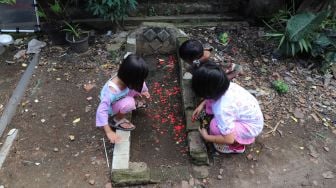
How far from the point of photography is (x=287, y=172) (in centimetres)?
359

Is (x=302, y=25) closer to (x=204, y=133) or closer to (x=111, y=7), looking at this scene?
(x=204, y=133)

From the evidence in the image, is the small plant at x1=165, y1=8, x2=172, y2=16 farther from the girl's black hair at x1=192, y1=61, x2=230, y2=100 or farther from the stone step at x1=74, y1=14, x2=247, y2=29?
the girl's black hair at x1=192, y1=61, x2=230, y2=100

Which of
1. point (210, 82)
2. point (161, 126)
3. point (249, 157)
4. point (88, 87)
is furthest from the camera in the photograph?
point (88, 87)

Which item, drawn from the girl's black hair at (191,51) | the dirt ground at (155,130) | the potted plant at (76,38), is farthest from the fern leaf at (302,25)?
the potted plant at (76,38)

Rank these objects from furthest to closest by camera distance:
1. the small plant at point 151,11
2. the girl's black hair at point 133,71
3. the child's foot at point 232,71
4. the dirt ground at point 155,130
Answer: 1. the small plant at point 151,11
2. the child's foot at point 232,71
3. the dirt ground at point 155,130
4. the girl's black hair at point 133,71

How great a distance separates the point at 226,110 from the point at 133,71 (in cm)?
92

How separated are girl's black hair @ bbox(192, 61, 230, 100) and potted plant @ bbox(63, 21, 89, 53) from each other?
235 centimetres

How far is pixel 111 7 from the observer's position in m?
5.06

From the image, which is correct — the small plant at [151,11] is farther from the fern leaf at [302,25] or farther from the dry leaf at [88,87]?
the fern leaf at [302,25]

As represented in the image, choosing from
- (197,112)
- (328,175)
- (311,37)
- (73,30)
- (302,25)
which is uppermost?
(302,25)

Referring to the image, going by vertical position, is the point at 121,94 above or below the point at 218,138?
above

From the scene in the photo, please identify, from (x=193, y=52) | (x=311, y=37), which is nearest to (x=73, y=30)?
(x=193, y=52)

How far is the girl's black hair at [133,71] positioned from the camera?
3.29 m

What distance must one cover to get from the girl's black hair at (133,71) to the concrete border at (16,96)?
5.22 feet
